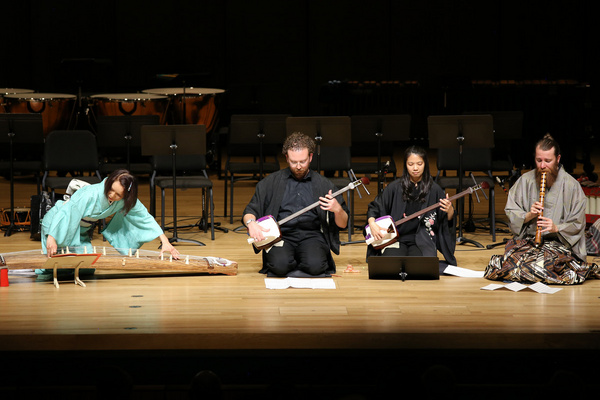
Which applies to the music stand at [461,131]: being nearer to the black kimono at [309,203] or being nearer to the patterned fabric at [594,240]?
the patterned fabric at [594,240]

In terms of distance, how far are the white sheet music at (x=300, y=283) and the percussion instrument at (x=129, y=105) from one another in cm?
406

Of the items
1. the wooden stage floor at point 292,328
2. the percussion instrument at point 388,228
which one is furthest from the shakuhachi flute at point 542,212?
the percussion instrument at point 388,228

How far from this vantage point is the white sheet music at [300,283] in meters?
5.25

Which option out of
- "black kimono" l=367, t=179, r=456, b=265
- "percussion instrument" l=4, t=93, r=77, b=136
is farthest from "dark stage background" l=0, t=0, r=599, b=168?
"black kimono" l=367, t=179, r=456, b=265

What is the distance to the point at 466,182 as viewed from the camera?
6918 mm

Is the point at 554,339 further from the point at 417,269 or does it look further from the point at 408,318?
the point at 417,269

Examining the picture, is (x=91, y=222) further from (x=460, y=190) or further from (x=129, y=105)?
(x=129, y=105)

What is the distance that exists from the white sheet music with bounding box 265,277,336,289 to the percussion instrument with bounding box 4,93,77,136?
14.6ft

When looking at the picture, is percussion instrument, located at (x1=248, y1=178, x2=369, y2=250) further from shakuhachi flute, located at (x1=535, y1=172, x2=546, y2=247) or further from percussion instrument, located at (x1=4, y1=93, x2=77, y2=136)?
percussion instrument, located at (x1=4, y1=93, x2=77, y2=136)

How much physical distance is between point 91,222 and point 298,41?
8075 mm

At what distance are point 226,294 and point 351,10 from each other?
28.8 feet

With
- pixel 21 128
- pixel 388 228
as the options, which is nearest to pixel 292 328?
pixel 388 228

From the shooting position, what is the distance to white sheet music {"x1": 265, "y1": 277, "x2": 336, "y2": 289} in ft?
17.2

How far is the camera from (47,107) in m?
8.77
